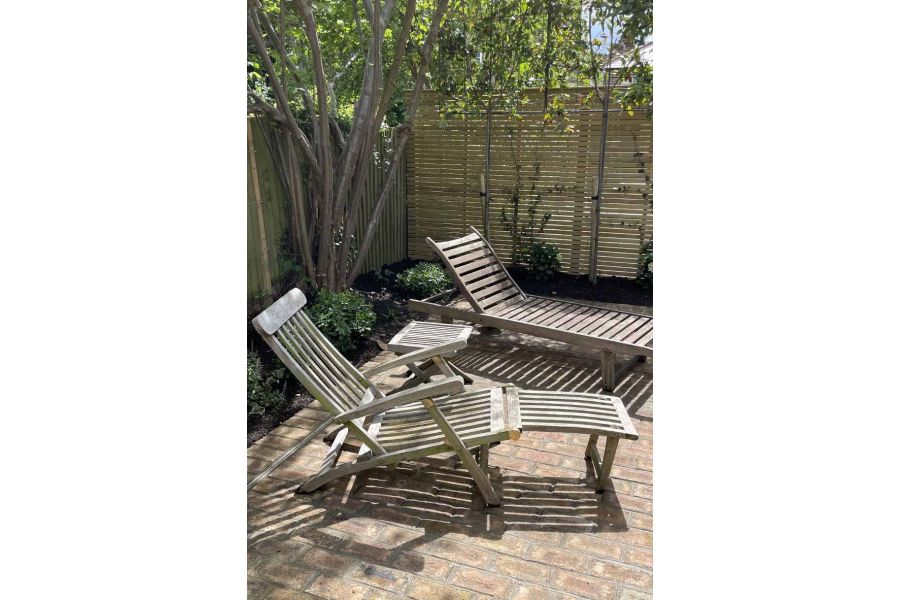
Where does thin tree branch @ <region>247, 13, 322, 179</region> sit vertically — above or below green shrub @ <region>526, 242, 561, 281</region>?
above

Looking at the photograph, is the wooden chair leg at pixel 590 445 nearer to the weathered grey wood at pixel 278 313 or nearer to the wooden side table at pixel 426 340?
the wooden side table at pixel 426 340

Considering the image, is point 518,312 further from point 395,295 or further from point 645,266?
point 645,266

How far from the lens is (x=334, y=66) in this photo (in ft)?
25.1

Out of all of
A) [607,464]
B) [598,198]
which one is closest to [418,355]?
[607,464]

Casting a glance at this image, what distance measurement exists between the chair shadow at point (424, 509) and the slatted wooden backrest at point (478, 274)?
89.1 inches

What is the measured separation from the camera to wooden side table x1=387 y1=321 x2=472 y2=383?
4.00 metres

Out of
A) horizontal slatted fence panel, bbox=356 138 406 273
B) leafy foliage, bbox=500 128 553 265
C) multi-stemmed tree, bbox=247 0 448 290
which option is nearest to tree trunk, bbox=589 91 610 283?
leafy foliage, bbox=500 128 553 265

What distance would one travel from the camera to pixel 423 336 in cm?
423

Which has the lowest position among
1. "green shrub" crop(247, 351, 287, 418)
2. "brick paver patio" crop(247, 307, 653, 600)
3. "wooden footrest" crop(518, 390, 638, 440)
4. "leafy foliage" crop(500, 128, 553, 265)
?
"brick paver patio" crop(247, 307, 653, 600)

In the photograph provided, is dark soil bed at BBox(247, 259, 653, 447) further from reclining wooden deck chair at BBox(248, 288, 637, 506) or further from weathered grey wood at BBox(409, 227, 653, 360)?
reclining wooden deck chair at BBox(248, 288, 637, 506)

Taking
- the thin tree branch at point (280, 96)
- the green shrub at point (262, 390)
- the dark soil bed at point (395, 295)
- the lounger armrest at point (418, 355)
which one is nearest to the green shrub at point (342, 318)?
the dark soil bed at point (395, 295)

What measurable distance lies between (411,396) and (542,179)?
5644 millimetres

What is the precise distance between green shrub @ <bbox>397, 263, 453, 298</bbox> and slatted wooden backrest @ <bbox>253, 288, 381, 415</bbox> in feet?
11.2

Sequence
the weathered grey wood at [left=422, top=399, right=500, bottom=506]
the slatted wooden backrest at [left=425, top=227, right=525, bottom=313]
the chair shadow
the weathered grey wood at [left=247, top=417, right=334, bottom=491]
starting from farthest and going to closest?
the slatted wooden backrest at [left=425, top=227, right=525, bottom=313] < the weathered grey wood at [left=247, top=417, right=334, bottom=491] < the weathered grey wood at [left=422, top=399, right=500, bottom=506] < the chair shadow
